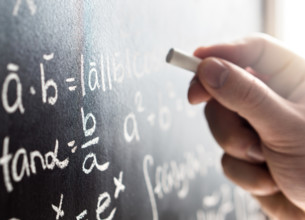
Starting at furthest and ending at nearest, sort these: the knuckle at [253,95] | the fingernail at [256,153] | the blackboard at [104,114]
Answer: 1. the fingernail at [256,153]
2. the knuckle at [253,95]
3. the blackboard at [104,114]

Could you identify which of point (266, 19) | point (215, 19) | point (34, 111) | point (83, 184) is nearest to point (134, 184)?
point (83, 184)

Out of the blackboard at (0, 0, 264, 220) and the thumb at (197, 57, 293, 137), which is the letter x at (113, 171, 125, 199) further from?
the thumb at (197, 57, 293, 137)

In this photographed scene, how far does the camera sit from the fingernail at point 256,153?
25.5 inches

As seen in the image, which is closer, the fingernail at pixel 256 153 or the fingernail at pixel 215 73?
the fingernail at pixel 215 73

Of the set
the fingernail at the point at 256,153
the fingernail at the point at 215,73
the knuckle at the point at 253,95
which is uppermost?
the fingernail at the point at 215,73

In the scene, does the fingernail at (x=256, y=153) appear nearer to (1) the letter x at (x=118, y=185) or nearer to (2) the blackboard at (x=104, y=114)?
(2) the blackboard at (x=104, y=114)

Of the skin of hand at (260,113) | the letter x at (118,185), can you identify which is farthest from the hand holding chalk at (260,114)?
the letter x at (118,185)

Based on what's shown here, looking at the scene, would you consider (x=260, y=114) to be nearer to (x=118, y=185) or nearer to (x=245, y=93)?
(x=245, y=93)

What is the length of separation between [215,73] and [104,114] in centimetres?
15

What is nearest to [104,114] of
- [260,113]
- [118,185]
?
[118,185]

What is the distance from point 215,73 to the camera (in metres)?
0.51

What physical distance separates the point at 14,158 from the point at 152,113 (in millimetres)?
283

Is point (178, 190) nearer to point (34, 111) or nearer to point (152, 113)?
point (152, 113)

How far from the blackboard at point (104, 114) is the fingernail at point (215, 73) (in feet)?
0.36
